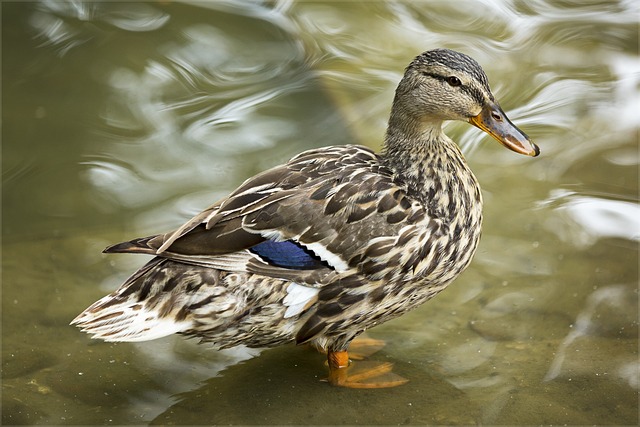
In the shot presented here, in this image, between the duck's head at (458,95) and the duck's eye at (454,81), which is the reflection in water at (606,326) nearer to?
the duck's head at (458,95)

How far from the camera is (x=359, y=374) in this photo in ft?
15.8

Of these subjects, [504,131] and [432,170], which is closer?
[504,131]

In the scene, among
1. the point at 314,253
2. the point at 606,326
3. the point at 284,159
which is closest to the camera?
the point at 314,253

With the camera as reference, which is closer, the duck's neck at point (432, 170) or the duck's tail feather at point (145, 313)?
the duck's tail feather at point (145, 313)

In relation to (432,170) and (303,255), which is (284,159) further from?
(303,255)

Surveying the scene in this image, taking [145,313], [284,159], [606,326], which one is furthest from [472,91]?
[284,159]

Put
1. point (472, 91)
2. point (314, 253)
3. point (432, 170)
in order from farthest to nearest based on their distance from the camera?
point (432, 170) → point (472, 91) → point (314, 253)

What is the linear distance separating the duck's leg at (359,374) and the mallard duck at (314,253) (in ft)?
0.08

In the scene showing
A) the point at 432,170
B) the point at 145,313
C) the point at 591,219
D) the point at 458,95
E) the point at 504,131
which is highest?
the point at 458,95

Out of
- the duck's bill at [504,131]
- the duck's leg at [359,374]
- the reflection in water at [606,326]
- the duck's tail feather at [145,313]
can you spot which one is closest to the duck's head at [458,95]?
the duck's bill at [504,131]

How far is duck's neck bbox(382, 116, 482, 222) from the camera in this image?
4688mm

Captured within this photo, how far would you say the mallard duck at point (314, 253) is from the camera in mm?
4418

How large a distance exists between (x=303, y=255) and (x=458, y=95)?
3.57 ft

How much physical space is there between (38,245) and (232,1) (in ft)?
10.8
